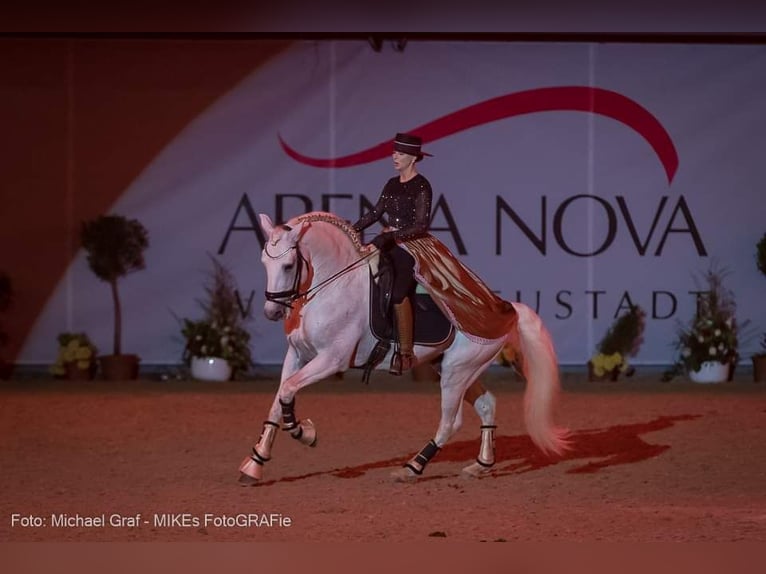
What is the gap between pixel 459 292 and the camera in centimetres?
856

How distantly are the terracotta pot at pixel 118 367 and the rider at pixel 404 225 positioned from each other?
5.74 metres

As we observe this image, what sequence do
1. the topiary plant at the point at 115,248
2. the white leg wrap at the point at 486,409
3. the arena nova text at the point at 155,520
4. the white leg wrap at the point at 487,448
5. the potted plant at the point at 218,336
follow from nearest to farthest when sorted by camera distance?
the arena nova text at the point at 155,520, the white leg wrap at the point at 487,448, the white leg wrap at the point at 486,409, the topiary plant at the point at 115,248, the potted plant at the point at 218,336

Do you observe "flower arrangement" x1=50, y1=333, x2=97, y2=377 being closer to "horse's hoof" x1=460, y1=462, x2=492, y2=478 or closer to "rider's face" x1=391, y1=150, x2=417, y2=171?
"horse's hoof" x1=460, y1=462, x2=492, y2=478

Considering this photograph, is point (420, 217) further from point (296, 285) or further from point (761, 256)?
point (761, 256)

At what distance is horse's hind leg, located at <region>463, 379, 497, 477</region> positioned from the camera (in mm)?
8633

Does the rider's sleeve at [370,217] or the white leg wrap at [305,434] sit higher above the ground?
the rider's sleeve at [370,217]

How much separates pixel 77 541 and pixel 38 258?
292 inches

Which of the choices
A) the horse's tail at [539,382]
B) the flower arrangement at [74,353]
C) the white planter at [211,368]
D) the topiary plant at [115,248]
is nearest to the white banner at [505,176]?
the topiary plant at [115,248]

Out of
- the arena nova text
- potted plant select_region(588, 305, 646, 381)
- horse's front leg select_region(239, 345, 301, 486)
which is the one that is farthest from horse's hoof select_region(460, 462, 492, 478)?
potted plant select_region(588, 305, 646, 381)

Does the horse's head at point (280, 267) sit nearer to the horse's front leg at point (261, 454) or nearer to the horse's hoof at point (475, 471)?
the horse's front leg at point (261, 454)

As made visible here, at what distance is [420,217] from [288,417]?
139 cm

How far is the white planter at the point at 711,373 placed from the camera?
13453 mm

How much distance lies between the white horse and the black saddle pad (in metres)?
0.05

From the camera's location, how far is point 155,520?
7164 millimetres
